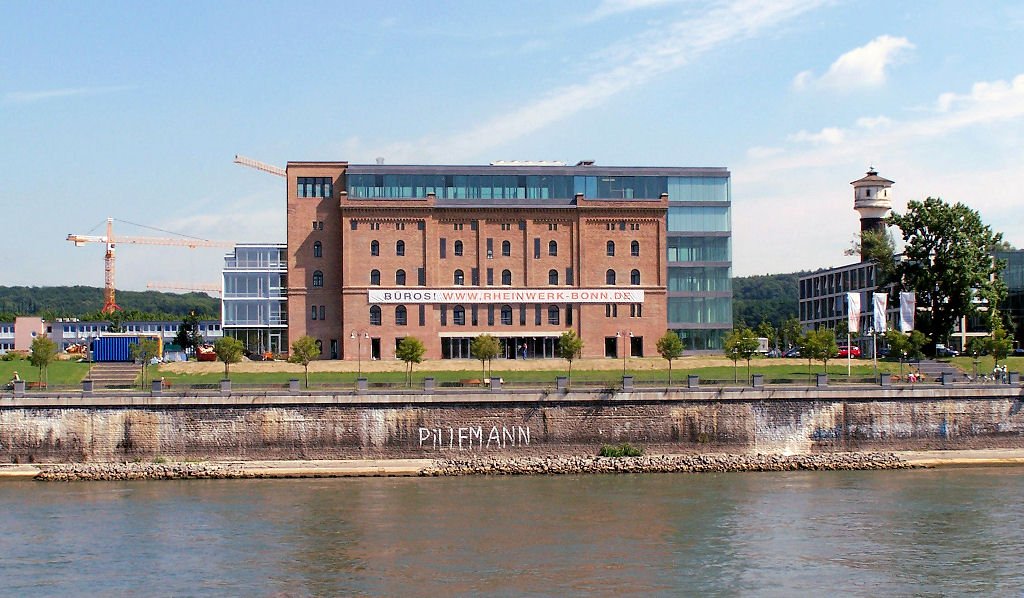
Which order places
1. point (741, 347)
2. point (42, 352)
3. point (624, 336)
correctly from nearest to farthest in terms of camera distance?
point (42, 352) < point (741, 347) < point (624, 336)

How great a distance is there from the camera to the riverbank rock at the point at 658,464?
6575 cm

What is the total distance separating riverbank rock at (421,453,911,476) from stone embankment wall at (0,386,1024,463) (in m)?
1.86

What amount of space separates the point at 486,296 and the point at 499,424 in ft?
100

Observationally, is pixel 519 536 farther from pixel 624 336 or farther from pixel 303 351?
pixel 624 336

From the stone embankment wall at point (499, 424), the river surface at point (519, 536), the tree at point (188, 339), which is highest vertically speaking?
the tree at point (188, 339)

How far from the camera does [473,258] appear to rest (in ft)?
326

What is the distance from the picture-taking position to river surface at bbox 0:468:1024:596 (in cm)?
4059

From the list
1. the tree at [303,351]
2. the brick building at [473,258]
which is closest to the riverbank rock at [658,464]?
the tree at [303,351]

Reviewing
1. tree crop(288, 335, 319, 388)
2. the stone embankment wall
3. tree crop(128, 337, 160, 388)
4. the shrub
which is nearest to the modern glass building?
tree crop(128, 337, 160, 388)

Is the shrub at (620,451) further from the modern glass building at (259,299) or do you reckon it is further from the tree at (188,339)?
the tree at (188,339)

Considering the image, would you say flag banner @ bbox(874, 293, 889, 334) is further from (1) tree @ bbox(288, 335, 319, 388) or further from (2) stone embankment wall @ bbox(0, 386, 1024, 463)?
(1) tree @ bbox(288, 335, 319, 388)

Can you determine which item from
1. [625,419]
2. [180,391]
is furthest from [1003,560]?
[180,391]

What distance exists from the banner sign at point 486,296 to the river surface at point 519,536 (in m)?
35.9

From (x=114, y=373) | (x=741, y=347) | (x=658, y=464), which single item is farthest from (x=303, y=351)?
(x=741, y=347)
